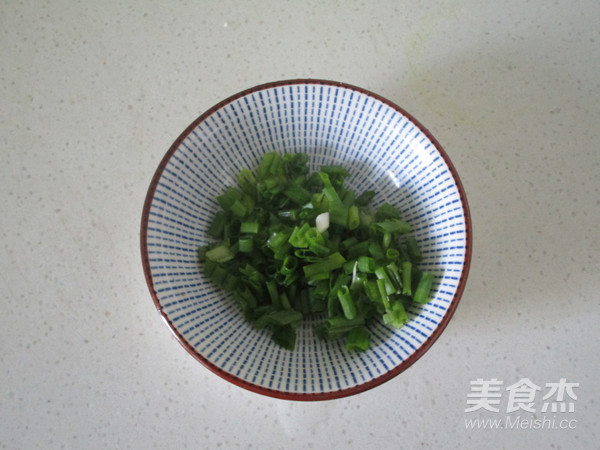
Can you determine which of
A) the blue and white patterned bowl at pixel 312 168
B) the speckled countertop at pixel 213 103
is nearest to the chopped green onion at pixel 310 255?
the blue and white patterned bowl at pixel 312 168

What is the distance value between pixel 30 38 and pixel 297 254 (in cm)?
103

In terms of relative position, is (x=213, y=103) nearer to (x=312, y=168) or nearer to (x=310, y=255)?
(x=312, y=168)

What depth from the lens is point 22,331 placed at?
1.19 meters

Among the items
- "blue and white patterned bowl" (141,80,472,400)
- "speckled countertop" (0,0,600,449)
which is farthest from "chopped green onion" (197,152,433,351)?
"speckled countertop" (0,0,600,449)

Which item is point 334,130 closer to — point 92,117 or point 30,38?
point 92,117

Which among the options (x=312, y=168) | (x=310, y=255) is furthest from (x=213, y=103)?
(x=310, y=255)

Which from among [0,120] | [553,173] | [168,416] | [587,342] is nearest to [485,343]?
[587,342]

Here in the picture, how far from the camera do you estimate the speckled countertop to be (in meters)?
1.13

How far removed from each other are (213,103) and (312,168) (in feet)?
1.09

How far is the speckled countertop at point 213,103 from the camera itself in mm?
1128

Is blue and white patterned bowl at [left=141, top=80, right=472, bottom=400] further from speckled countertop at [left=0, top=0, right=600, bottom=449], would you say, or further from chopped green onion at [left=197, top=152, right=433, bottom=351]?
speckled countertop at [left=0, top=0, right=600, bottom=449]

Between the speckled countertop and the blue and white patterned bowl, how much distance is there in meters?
0.19

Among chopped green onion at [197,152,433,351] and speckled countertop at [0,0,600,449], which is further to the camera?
speckled countertop at [0,0,600,449]

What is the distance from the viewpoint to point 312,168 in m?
1.22
